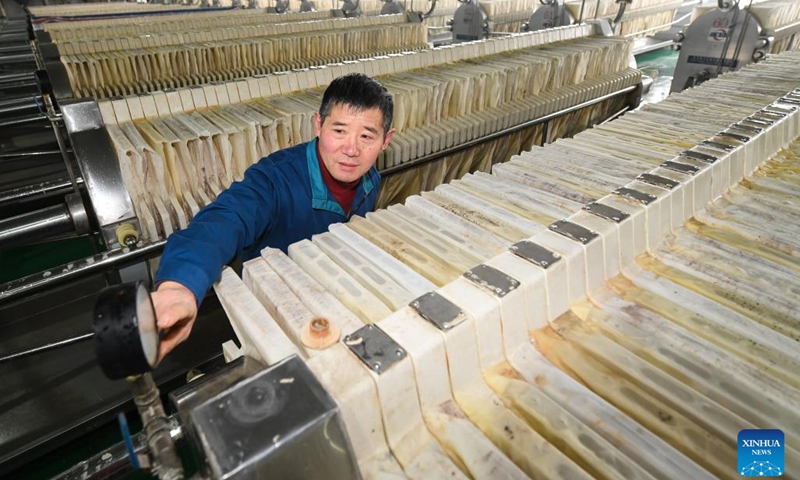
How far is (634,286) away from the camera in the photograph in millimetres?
1442

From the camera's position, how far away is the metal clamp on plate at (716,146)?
204 centimetres

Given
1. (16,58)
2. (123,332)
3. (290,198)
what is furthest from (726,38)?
(16,58)

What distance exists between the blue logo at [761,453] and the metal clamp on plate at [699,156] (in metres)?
1.34

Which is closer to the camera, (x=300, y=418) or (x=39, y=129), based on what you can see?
(x=300, y=418)

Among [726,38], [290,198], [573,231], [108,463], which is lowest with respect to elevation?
[108,463]

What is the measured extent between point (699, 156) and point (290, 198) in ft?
6.17

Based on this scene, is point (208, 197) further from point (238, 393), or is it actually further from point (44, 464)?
point (238, 393)

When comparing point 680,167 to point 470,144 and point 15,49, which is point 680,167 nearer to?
point 470,144

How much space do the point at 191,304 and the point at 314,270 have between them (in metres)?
0.35

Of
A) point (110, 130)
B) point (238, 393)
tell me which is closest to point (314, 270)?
point (238, 393)

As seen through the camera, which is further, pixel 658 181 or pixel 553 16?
pixel 553 16

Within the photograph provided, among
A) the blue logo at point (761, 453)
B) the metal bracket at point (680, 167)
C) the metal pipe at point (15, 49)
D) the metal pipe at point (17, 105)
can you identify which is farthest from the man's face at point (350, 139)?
the metal pipe at point (15, 49)

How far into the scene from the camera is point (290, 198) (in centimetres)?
197

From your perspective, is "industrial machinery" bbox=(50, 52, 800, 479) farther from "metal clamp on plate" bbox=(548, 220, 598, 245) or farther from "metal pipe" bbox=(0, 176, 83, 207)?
"metal pipe" bbox=(0, 176, 83, 207)
